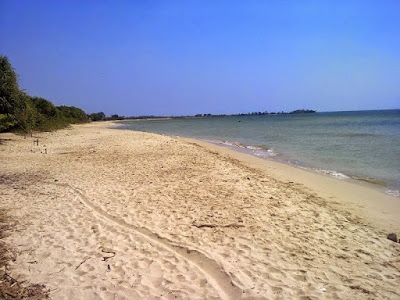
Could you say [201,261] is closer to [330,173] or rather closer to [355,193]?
[355,193]

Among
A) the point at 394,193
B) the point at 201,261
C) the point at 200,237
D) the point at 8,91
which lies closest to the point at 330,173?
the point at 394,193

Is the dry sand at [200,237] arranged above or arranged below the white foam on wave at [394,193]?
above

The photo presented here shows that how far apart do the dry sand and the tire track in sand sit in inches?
0.7

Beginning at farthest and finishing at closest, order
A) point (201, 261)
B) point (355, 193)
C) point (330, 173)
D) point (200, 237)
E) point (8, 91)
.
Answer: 1. point (8, 91)
2. point (330, 173)
3. point (355, 193)
4. point (200, 237)
5. point (201, 261)

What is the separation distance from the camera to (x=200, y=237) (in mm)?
4887

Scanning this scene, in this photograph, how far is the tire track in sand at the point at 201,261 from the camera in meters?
3.53

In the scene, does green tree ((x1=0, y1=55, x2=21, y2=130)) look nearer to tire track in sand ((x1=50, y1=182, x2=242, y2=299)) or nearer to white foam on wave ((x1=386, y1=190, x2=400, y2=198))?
tire track in sand ((x1=50, y1=182, x2=242, y2=299))

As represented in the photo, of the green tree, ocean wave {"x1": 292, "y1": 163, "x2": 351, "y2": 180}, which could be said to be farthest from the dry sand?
the green tree

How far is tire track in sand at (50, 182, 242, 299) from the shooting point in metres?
3.53

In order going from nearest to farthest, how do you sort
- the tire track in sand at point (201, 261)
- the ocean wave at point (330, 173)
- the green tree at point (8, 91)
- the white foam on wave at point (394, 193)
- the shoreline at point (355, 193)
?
Answer: 1. the tire track in sand at point (201, 261)
2. the shoreline at point (355, 193)
3. the white foam on wave at point (394, 193)
4. the ocean wave at point (330, 173)
5. the green tree at point (8, 91)

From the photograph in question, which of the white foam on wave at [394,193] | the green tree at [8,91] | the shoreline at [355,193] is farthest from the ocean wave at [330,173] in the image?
the green tree at [8,91]

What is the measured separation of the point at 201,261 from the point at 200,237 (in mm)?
738

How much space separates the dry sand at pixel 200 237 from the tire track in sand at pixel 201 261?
17 millimetres

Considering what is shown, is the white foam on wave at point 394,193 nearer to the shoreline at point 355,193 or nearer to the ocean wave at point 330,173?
the shoreline at point 355,193
